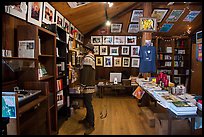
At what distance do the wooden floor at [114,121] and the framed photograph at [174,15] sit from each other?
3346mm

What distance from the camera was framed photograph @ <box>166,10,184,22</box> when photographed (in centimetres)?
566

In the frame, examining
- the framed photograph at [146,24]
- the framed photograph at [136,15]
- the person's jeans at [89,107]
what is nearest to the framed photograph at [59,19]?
the person's jeans at [89,107]

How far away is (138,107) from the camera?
4754 millimetres

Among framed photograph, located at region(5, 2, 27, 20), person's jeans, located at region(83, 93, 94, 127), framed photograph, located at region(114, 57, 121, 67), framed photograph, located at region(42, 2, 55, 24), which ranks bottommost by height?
person's jeans, located at region(83, 93, 94, 127)

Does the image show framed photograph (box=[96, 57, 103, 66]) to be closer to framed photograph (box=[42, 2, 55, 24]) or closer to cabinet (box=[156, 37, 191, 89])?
cabinet (box=[156, 37, 191, 89])

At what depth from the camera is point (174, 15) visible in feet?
19.2

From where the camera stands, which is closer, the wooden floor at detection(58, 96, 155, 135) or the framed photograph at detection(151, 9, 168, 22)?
the wooden floor at detection(58, 96, 155, 135)

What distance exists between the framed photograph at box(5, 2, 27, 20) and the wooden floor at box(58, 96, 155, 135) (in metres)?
2.06

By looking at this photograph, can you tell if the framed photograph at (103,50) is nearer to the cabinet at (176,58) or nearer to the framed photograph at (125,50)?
the framed photograph at (125,50)

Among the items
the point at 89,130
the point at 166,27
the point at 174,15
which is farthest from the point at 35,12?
the point at 166,27

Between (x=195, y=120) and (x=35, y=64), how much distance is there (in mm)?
2117

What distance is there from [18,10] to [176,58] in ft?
21.4

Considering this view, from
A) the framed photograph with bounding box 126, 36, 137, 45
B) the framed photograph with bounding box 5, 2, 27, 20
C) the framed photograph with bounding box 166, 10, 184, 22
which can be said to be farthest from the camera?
the framed photograph with bounding box 126, 36, 137, 45

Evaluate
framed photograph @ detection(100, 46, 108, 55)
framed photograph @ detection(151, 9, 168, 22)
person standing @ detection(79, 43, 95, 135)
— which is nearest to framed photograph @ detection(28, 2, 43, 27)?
person standing @ detection(79, 43, 95, 135)
